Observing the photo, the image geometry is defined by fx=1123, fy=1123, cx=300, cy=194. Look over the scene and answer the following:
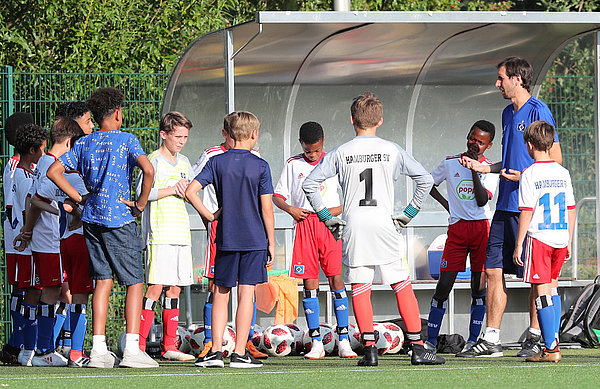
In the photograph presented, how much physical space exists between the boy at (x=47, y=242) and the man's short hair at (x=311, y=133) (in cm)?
166

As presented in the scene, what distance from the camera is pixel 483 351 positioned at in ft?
26.8

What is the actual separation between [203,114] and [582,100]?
3.59 metres

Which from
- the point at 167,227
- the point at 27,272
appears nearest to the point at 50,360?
the point at 27,272

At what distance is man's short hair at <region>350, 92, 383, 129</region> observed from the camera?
24.0 ft

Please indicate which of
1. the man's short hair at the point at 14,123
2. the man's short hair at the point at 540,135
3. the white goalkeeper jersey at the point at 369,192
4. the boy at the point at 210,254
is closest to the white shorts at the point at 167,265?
the boy at the point at 210,254

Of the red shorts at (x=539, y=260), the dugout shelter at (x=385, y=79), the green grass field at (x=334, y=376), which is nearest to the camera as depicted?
the green grass field at (x=334, y=376)

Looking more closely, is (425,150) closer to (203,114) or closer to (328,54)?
(328,54)

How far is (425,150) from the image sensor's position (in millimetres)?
11305

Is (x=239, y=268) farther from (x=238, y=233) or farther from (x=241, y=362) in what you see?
(x=241, y=362)

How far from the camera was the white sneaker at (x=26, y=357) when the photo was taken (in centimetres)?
809

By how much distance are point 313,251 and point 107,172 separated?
6.07ft

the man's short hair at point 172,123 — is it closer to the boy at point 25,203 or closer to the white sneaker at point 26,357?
the boy at point 25,203

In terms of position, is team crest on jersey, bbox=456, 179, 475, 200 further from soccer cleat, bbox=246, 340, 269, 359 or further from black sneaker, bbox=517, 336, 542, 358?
soccer cleat, bbox=246, 340, 269, 359

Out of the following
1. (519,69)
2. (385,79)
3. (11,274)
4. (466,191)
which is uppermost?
(385,79)
